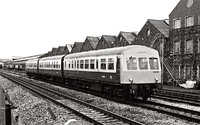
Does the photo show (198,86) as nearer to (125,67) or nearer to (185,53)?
(185,53)

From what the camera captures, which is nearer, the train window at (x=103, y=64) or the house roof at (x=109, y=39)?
the train window at (x=103, y=64)

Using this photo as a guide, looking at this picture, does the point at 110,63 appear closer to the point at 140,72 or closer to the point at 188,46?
the point at 140,72

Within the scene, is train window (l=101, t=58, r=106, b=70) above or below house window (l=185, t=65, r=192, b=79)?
above

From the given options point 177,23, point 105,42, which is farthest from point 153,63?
point 105,42

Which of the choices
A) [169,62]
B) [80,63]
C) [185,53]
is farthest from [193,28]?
[80,63]

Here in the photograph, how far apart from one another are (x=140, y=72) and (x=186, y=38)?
51.3ft

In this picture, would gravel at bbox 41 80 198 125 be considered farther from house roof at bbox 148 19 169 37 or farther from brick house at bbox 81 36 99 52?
brick house at bbox 81 36 99 52

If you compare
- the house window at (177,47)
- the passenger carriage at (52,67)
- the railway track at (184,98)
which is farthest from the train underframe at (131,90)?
the house window at (177,47)

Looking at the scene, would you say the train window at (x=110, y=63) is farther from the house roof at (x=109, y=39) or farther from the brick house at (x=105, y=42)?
the house roof at (x=109, y=39)

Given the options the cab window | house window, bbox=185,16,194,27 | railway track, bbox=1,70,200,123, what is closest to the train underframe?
railway track, bbox=1,70,200,123

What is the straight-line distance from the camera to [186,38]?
28.2m

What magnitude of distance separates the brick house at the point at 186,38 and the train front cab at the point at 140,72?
42.2 feet

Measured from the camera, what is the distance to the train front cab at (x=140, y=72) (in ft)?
47.1

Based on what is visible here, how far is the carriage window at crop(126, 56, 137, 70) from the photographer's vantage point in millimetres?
14567
